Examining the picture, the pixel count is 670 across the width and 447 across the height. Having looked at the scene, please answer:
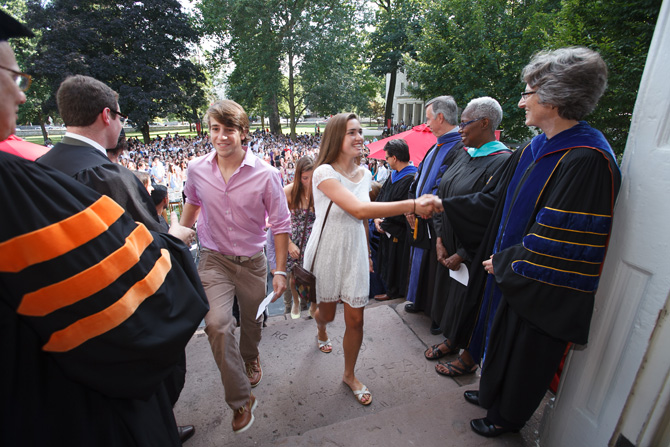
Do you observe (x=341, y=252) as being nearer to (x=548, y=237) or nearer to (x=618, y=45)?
(x=548, y=237)

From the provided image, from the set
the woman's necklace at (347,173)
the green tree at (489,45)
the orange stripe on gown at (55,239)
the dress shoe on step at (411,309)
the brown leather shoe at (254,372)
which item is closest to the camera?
the orange stripe on gown at (55,239)

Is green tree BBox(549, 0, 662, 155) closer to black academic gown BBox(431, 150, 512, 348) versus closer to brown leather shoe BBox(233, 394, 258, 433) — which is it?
black academic gown BBox(431, 150, 512, 348)

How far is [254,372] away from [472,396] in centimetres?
158

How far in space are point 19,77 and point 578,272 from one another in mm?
2165

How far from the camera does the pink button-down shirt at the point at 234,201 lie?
2430 millimetres

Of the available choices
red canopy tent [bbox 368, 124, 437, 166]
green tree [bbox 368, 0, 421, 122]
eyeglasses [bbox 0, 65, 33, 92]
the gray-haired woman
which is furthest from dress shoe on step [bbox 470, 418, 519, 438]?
green tree [bbox 368, 0, 421, 122]

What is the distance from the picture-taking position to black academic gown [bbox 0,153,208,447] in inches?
32.6

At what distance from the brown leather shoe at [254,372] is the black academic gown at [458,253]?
1.48 meters

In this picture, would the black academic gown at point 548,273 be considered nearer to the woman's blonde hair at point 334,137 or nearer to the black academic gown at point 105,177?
the woman's blonde hair at point 334,137

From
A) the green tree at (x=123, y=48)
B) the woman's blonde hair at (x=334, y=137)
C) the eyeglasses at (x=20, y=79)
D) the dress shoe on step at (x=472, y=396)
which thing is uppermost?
the green tree at (x=123, y=48)

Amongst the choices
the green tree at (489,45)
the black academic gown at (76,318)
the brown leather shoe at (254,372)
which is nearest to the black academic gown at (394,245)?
the brown leather shoe at (254,372)

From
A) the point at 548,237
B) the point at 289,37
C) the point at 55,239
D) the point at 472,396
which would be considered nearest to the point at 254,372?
the point at 472,396

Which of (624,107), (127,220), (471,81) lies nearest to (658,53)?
(127,220)

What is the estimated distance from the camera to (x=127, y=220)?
1.07 metres
